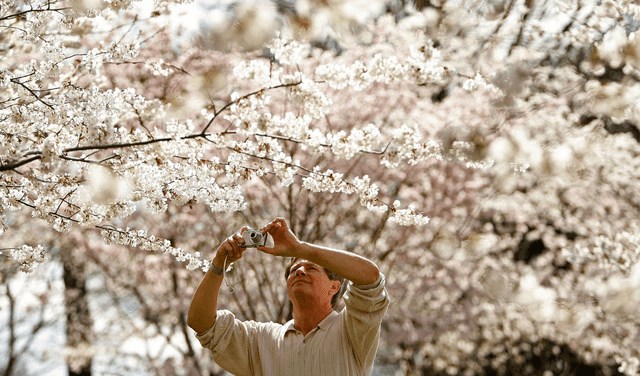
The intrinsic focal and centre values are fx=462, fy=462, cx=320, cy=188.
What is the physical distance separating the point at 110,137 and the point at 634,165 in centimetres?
867

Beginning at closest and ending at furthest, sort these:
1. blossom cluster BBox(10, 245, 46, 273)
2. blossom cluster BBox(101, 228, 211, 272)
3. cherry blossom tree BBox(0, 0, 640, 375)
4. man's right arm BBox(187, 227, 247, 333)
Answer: man's right arm BBox(187, 227, 247, 333) → blossom cluster BBox(101, 228, 211, 272) → blossom cluster BBox(10, 245, 46, 273) → cherry blossom tree BBox(0, 0, 640, 375)

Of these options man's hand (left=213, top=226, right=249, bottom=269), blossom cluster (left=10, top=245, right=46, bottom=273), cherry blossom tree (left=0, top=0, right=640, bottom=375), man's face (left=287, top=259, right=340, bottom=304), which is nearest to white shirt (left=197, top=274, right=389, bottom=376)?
man's face (left=287, top=259, right=340, bottom=304)

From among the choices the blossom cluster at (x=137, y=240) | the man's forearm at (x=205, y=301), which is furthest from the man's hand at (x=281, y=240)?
the blossom cluster at (x=137, y=240)

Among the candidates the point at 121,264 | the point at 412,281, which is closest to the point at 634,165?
the point at 412,281

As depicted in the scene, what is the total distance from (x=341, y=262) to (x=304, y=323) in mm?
454

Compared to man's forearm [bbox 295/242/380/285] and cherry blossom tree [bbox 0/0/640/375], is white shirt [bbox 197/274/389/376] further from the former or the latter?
cherry blossom tree [bbox 0/0/640/375]

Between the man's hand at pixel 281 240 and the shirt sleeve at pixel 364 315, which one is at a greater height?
the man's hand at pixel 281 240

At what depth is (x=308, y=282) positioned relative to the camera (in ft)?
6.46

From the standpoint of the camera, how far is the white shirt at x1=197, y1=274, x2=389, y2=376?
174 centimetres

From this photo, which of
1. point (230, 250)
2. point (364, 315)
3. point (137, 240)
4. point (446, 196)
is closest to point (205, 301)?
point (230, 250)

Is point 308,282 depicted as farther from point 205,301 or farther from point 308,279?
point 205,301

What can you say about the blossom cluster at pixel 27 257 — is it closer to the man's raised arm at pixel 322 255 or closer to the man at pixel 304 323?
the man at pixel 304 323

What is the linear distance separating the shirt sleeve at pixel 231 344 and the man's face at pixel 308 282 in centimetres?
26

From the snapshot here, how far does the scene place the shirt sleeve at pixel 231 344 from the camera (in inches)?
72.6
